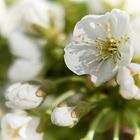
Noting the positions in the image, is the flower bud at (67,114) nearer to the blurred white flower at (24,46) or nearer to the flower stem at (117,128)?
the flower stem at (117,128)

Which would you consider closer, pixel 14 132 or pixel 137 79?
pixel 137 79

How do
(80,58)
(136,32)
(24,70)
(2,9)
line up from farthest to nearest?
(2,9) → (24,70) → (136,32) → (80,58)

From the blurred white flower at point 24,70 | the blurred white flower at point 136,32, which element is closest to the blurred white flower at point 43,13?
the blurred white flower at point 24,70

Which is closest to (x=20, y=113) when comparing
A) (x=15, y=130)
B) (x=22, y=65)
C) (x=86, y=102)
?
(x=15, y=130)

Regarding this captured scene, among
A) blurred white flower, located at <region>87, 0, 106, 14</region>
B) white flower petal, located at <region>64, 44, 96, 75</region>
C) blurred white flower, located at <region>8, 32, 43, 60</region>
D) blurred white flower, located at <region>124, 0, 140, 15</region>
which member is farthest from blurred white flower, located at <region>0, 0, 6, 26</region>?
white flower petal, located at <region>64, 44, 96, 75</region>

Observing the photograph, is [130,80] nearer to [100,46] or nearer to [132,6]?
[100,46]

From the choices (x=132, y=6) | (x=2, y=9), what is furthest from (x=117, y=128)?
(x=2, y=9)
